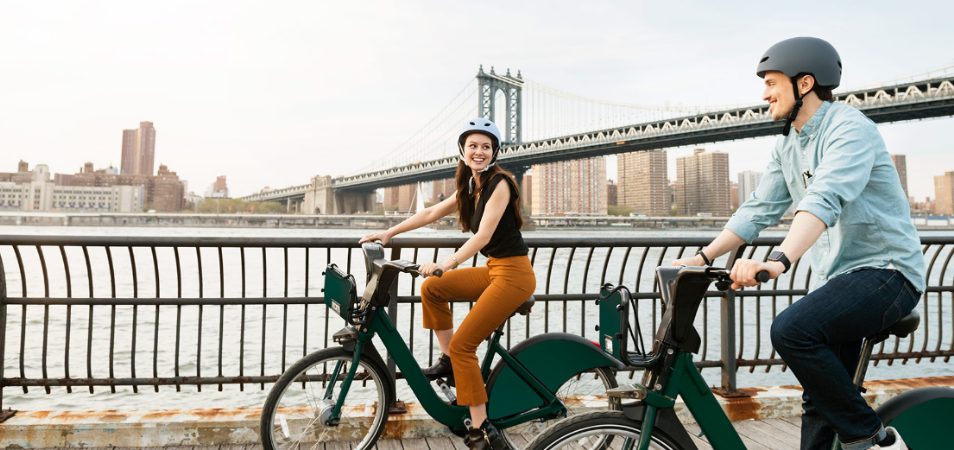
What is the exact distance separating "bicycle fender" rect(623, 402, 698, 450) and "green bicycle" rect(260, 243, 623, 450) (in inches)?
35.1

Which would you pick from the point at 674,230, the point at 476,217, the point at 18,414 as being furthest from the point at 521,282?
the point at 674,230

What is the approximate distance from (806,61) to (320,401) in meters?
2.38

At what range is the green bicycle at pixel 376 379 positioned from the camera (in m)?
2.74

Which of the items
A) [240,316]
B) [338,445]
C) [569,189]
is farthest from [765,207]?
[569,189]

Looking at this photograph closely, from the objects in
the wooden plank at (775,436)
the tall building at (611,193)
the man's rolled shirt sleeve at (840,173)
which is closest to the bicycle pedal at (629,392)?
the man's rolled shirt sleeve at (840,173)

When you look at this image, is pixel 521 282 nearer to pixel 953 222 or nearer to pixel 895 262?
pixel 895 262

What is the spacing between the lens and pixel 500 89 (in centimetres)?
6775

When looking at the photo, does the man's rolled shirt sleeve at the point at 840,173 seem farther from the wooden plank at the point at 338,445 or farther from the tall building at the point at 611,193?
the tall building at the point at 611,193

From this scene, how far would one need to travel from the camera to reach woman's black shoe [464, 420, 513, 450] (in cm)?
280

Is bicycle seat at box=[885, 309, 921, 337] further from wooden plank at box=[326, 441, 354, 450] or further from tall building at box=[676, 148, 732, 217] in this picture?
tall building at box=[676, 148, 732, 217]

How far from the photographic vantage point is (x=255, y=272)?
34219 millimetres

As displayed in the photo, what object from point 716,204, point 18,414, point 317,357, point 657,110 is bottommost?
point 18,414

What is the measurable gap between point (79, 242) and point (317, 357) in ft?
5.42

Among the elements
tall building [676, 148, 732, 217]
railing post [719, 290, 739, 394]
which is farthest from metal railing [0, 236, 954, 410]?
tall building [676, 148, 732, 217]
